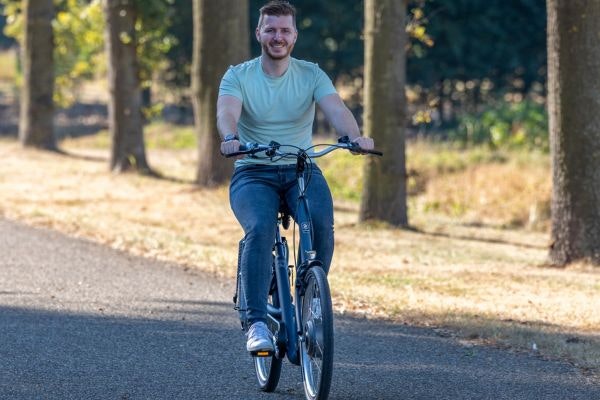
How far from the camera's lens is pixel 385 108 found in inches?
601

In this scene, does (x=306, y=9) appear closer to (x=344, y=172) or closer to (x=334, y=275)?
(x=344, y=172)

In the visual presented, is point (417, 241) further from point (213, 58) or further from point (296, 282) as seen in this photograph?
point (296, 282)

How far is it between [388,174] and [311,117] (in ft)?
28.4

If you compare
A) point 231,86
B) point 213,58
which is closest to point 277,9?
point 231,86

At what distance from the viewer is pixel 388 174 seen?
1555cm

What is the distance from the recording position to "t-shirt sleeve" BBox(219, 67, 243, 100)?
22.3ft

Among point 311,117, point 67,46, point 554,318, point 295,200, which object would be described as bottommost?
point 554,318

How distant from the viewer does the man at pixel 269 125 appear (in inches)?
262

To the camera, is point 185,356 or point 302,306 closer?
point 302,306

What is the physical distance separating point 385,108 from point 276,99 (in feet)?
28.0

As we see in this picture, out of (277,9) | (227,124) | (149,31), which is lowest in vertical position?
(227,124)

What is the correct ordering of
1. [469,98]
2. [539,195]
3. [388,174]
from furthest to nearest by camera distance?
[469,98]
[539,195]
[388,174]

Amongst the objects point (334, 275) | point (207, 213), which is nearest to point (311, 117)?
point (334, 275)

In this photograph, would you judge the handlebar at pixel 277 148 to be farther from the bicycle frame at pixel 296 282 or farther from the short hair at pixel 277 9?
the short hair at pixel 277 9
